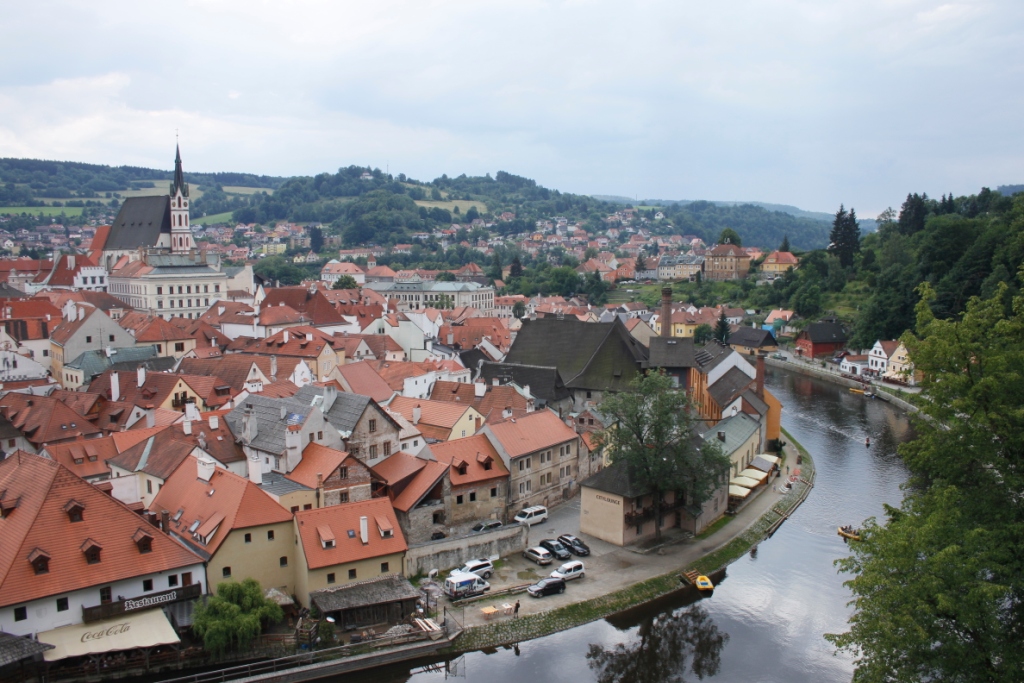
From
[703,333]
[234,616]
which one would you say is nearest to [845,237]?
[703,333]

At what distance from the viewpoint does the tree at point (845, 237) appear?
368ft

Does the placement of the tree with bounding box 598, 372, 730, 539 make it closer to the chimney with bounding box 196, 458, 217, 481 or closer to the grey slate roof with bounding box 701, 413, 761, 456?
the grey slate roof with bounding box 701, 413, 761, 456

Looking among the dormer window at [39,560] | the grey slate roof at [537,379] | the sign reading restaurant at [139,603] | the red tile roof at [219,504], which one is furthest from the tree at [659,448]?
the dormer window at [39,560]

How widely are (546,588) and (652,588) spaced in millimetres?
4253

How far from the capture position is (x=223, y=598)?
2362 cm

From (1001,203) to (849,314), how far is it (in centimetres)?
2430

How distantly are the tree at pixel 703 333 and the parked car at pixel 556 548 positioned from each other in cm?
6819

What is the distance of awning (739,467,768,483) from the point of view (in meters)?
41.5

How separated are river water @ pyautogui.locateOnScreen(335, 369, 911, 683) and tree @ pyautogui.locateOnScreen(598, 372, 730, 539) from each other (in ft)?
12.1

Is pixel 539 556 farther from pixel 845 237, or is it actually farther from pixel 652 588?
pixel 845 237

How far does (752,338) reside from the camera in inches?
3610

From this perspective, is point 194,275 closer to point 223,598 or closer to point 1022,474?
point 223,598

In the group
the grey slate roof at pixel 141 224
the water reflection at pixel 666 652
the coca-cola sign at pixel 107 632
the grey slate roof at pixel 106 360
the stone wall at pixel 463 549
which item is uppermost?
the grey slate roof at pixel 141 224

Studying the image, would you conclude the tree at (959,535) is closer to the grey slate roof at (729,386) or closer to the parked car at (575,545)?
the parked car at (575,545)
